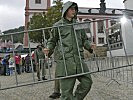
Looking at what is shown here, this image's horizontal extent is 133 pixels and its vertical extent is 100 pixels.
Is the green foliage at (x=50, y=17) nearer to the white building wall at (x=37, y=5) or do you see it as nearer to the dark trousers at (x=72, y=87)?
the white building wall at (x=37, y=5)

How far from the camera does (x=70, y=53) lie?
369cm

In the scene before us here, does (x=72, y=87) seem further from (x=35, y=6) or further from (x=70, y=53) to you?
(x=35, y=6)

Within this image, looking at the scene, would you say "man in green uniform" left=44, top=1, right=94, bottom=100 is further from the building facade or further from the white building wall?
the white building wall

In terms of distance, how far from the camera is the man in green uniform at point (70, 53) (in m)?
3.68

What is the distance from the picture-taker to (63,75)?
12.3 ft

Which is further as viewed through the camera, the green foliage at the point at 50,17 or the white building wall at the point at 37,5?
the white building wall at the point at 37,5

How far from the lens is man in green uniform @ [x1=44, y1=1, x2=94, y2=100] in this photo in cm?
368

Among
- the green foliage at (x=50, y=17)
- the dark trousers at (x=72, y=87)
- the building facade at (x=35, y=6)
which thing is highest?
the building facade at (x=35, y=6)

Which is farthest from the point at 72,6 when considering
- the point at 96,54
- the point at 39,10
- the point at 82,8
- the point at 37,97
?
the point at 82,8

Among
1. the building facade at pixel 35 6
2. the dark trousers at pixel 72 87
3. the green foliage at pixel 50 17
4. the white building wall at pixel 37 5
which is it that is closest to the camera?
the dark trousers at pixel 72 87

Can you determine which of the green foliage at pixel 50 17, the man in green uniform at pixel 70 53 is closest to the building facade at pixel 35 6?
the green foliage at pixel 50 17

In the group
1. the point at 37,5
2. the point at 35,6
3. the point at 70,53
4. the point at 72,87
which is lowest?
the point at 72,87

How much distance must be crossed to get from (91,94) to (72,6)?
3235 millimetres

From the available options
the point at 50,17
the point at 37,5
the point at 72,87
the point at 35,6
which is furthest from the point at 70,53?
the point at 35,6
